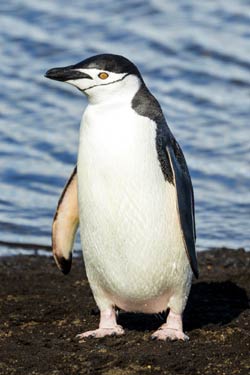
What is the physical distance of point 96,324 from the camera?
22.3 ft

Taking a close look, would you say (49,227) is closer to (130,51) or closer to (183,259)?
(183,259)

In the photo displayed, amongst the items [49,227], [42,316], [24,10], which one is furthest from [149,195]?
[24,10]

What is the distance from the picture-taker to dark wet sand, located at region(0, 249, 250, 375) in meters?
5.88

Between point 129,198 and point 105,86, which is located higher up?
point 105,86

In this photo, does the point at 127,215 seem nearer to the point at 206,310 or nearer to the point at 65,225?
the point at 65,225

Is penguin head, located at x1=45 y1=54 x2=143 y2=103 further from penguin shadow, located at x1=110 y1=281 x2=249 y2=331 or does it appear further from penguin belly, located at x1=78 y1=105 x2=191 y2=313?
penguin shadow, located at x1=110 y1=281 x2=249 y2=331

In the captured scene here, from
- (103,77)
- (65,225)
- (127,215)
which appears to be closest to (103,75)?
(103,77)

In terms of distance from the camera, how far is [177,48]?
15211 millimetres

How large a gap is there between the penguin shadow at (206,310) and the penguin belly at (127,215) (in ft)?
1.01

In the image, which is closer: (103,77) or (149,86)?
(103,77)

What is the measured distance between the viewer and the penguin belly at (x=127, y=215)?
6.22 metres

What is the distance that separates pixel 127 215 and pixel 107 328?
625 millimetres

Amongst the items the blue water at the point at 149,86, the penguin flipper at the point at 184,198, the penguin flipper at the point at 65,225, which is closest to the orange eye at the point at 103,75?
the penguin flipper at the point at 184,198

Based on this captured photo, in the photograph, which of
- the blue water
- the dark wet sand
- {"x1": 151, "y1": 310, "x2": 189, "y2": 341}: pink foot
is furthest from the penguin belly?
the blue water
